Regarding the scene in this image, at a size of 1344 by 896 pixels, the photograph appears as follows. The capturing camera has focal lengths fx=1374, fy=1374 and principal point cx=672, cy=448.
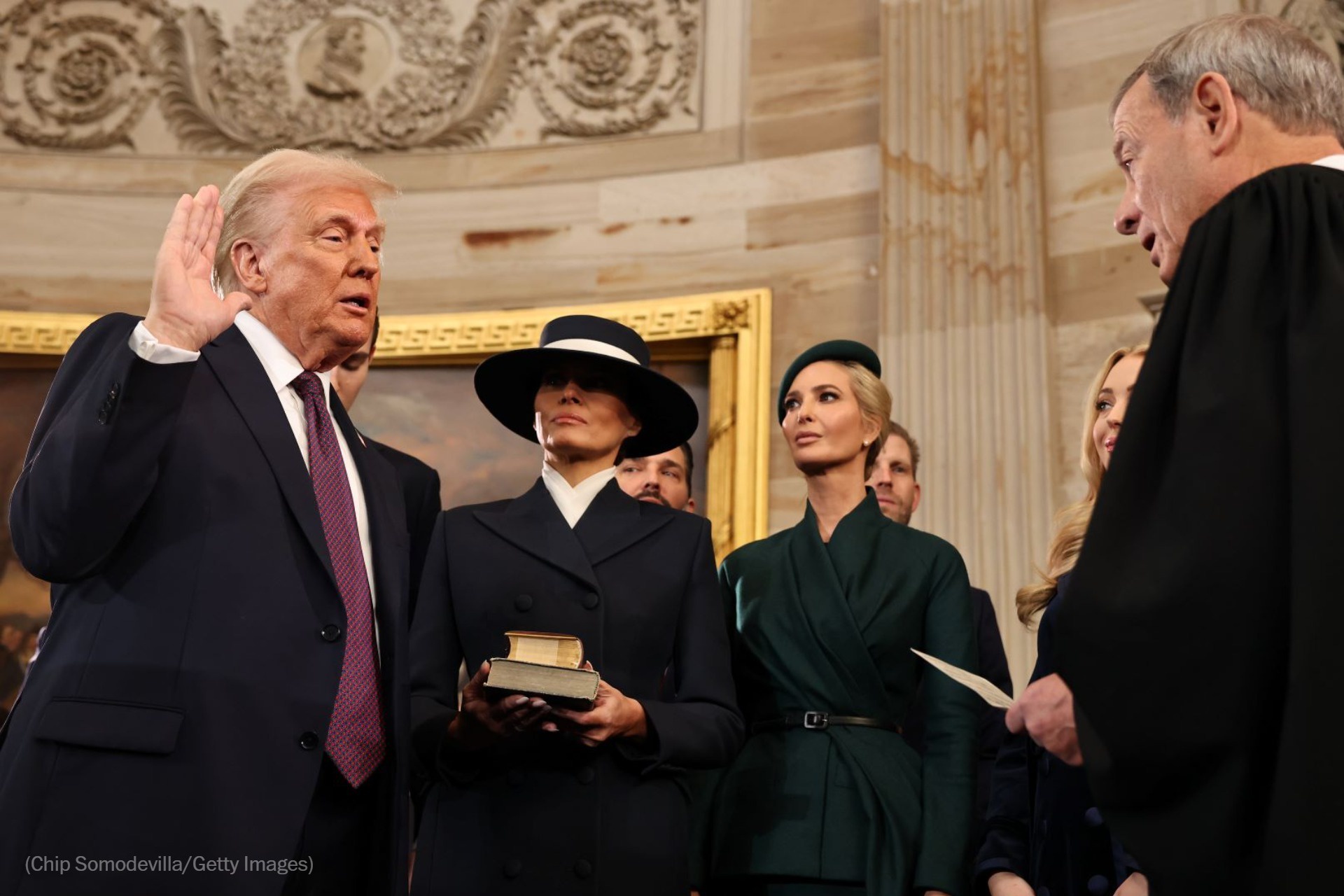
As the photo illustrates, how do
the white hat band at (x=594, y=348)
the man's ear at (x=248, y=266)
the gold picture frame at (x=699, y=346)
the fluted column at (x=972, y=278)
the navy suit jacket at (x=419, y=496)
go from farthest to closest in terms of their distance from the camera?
the gold picture frame at (x=699, y=346), the fluted column at (x=972, y=278), the navy suit jacket at (x=419, y=496), the white hat band at (x=594, y=348), the man's ear at (x=248, y=266)

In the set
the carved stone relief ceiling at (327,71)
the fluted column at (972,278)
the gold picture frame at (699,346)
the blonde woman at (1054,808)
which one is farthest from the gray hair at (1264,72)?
the carved stone relief ceiling at (327,71)

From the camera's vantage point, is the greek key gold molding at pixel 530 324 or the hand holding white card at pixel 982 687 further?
the greek key gold molding at pixel 530 324

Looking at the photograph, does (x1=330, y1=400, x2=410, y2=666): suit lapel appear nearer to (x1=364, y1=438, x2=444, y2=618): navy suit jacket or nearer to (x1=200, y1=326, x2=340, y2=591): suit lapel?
(x1=200, y1=326, x2=340, y2=591): suit lapel

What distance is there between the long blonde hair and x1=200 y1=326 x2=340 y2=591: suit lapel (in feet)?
4.97

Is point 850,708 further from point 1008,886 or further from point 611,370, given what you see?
point 611,370

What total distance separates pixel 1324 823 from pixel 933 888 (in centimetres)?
152

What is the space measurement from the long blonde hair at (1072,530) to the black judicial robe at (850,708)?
281 millimetres

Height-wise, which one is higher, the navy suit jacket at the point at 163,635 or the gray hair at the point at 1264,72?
the gray hair at the point at 1264,72

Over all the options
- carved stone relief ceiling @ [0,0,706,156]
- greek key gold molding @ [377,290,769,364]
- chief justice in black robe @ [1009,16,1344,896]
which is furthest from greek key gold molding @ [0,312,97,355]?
chief justice in black robe @ [1009,16,1344,896]

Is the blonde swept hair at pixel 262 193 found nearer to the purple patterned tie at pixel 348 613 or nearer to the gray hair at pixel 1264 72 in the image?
the purple patterned tie at pixel 348 613

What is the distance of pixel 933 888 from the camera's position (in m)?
2.96

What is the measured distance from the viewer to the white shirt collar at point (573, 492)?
10.2ft

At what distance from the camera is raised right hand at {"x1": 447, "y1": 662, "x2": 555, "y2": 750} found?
2.51 m

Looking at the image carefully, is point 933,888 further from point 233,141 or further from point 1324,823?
point 233,141
